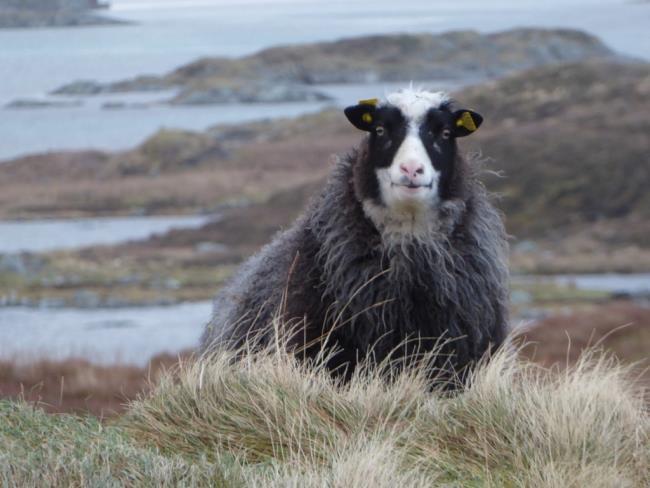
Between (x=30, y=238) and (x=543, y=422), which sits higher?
(x=543, y=422)

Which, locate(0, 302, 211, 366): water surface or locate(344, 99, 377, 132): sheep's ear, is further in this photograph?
locate(0, 302, 211, 366): water surface

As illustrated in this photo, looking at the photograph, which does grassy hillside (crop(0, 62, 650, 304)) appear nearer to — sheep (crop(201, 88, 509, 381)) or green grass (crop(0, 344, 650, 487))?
sheep (crop(201, 88, 509, 381))

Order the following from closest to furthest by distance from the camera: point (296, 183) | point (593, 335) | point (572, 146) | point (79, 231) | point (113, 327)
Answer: point (593, 335) → point (113, 327) → point (79, 231) → point (572, 146) → point (296, 183)

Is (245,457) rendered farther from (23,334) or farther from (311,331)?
(23,334)

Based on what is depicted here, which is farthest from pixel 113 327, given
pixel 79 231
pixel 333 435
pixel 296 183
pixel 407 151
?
pixel 296 183

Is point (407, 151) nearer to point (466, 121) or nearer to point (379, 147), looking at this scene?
point (379, 147)

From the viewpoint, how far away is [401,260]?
321 inches

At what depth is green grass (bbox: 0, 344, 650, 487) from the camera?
18.4 feet

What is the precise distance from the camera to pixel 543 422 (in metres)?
6.61

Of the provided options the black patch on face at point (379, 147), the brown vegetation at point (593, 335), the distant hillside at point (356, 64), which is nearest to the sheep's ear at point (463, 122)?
the black patch on face at point (379, 147)

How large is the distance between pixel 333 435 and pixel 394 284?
184 centimetres

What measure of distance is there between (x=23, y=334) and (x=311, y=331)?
28.1m

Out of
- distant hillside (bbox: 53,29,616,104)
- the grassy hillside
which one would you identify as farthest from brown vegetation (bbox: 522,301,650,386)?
distant hillside (bbox: 53,29,616,104)

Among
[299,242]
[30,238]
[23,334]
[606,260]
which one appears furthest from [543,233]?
[299,242]
